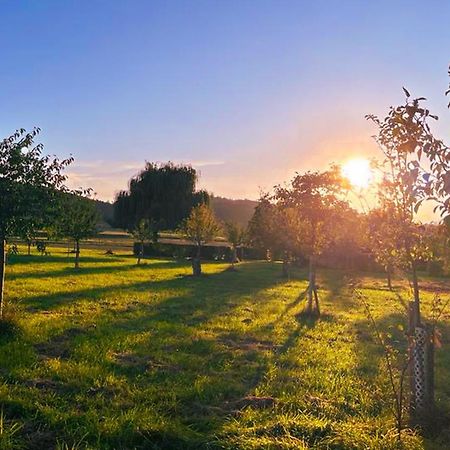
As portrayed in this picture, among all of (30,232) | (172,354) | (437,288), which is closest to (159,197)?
(437,288)

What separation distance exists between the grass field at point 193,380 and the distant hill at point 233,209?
90626 millimetres

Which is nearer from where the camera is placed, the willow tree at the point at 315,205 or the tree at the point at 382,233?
the tree at the point at 382,233

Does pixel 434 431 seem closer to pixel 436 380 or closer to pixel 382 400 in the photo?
pixel 382 400

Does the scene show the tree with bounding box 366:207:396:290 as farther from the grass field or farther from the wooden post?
the grass field

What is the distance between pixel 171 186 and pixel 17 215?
45.0m

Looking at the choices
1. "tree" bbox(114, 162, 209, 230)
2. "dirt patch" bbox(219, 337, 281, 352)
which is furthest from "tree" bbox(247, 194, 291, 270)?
"dirt patch" bbox(219, 337, 281, 352)

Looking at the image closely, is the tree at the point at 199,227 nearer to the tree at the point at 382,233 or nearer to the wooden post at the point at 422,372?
the tree at the point at 382,233

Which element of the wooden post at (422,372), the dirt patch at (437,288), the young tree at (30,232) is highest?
the young tree at (30,232)

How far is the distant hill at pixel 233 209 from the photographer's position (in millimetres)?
106562

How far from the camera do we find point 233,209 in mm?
112250

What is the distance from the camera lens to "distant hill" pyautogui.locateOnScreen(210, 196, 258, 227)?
107m

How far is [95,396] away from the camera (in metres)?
6.26

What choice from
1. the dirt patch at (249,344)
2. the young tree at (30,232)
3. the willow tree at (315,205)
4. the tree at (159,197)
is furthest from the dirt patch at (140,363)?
the tree at (159,197)

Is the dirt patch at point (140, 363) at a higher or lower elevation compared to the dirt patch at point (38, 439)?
lower
